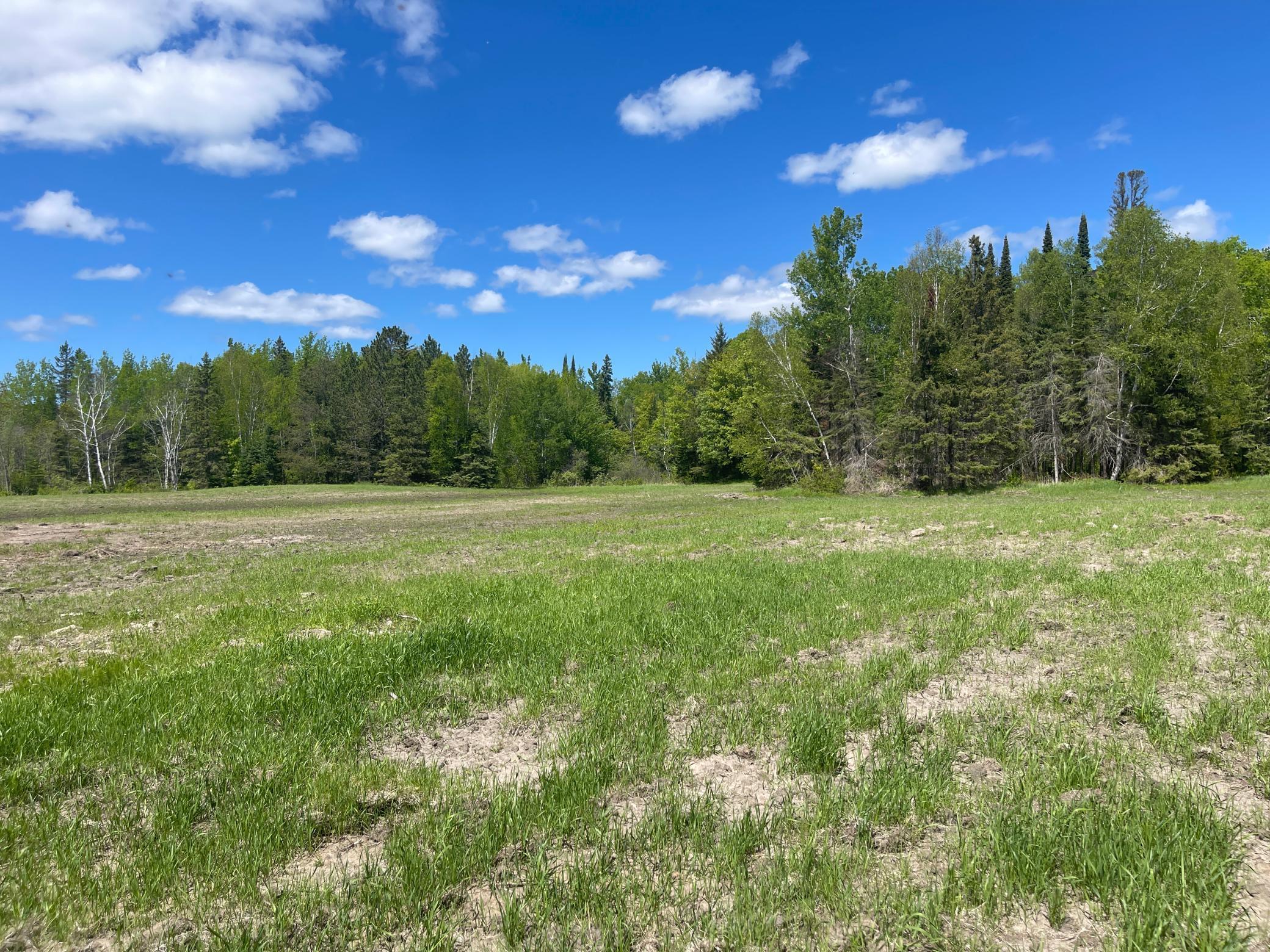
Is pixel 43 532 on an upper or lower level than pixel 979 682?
upper

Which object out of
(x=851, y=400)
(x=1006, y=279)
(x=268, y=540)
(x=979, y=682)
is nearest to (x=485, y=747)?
(x=979, y=682)

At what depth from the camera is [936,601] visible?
9.50 m

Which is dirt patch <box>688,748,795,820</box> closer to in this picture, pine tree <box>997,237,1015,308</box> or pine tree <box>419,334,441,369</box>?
pine tree <box>997,237,1015,308</box>

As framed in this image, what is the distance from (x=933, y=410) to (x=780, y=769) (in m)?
40.9

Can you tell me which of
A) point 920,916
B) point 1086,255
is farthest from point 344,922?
point 1086,255

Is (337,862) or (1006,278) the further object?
(1006,278)

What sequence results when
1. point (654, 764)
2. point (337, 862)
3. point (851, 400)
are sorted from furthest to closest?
point (851, 400) → point (654, 764) → point (337, 862)

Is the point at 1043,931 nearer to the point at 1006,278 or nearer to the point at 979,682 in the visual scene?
the point at 979,682

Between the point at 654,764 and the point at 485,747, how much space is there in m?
1.51

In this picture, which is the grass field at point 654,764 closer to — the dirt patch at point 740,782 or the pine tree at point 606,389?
the dirt patch at point 740,782

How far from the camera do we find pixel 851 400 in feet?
154

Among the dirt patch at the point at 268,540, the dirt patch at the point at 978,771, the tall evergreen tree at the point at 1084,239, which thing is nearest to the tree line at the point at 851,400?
the tall evergreen tree at the point at 1084,239

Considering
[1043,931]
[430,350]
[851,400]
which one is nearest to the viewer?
[1043,931]

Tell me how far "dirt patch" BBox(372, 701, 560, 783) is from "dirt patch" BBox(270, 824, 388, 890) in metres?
0.86
